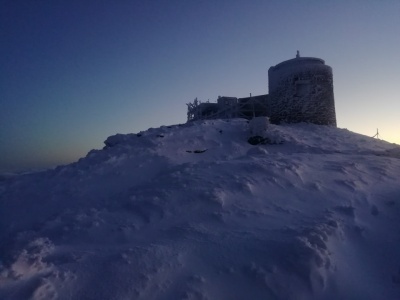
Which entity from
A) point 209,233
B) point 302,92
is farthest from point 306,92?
point 209,233

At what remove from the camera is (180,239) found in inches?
168

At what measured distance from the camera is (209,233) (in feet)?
14.4

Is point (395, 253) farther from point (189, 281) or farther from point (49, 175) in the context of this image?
point (49, 175)

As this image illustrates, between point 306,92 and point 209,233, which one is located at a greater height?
point 306,92

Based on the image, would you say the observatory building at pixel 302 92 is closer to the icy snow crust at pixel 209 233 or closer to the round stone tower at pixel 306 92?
the round stone tower at pixel 306 92

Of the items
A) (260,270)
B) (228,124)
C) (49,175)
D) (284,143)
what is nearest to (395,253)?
(260,270)

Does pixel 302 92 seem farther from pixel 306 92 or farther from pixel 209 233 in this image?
pixel 209 233

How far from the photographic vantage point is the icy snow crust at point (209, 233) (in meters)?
3.40

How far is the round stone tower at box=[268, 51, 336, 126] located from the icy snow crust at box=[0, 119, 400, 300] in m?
9.63

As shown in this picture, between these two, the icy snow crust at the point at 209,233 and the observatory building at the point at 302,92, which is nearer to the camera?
the icy snow crust at the point at 209,233

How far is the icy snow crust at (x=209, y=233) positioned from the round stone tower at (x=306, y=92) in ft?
31.6

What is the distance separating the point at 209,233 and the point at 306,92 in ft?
51.0

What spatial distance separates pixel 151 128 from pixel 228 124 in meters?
3.81

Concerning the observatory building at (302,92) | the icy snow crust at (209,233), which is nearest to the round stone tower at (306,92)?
the observatory building at (302,92)
